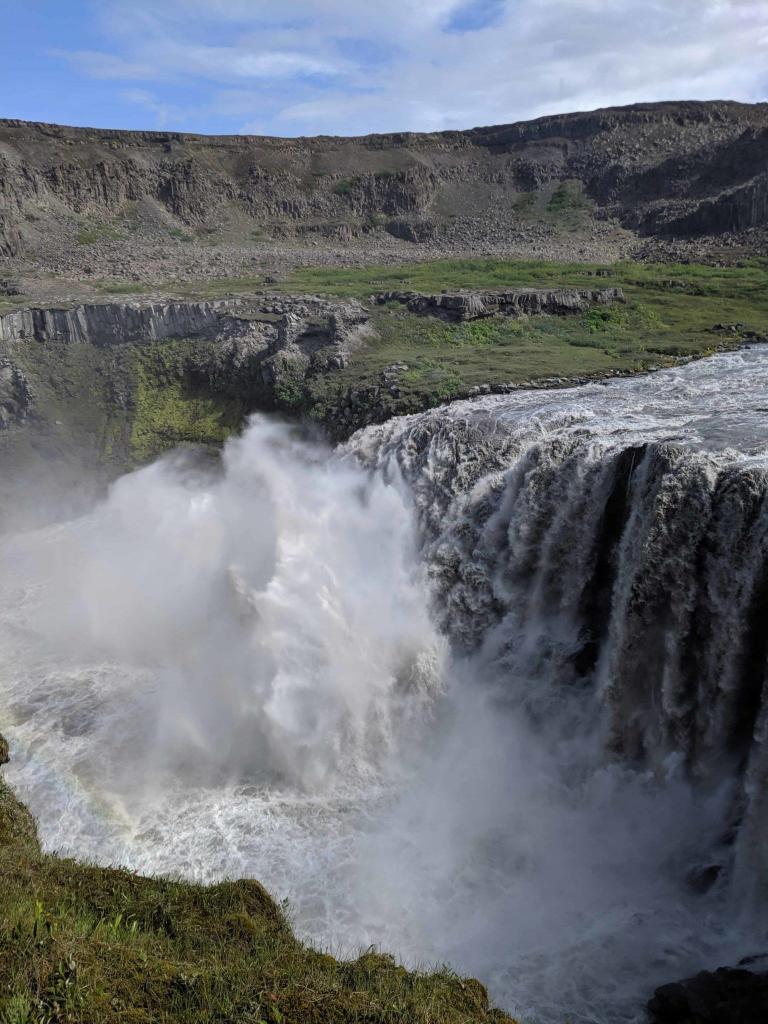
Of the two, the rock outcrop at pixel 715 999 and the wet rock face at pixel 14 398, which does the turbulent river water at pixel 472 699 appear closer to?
the rock outcrop at pixel 715 999

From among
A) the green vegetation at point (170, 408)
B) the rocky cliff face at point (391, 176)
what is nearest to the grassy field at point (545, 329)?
the green vegetation at point (170, 408)

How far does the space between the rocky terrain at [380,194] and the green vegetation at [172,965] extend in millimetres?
43094

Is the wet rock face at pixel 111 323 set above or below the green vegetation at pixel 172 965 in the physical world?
above

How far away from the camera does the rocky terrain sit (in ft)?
171

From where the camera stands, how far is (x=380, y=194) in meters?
65.9

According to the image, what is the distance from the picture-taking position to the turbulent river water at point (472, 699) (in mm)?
12062

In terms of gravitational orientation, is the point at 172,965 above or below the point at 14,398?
below

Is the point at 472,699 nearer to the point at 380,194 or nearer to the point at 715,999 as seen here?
the point at 715,999

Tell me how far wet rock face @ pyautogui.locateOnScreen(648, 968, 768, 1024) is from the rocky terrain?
4460cm

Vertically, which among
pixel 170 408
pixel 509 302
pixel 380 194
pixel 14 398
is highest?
pixel 380 194

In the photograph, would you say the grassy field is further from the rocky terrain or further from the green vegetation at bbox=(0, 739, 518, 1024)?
the green vegetation at bbox=(0, 739, 518, 1024)

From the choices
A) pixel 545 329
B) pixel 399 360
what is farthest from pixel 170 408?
pixel 545 329

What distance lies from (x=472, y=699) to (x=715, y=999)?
304 inches

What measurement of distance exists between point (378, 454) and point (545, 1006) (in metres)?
15.0
